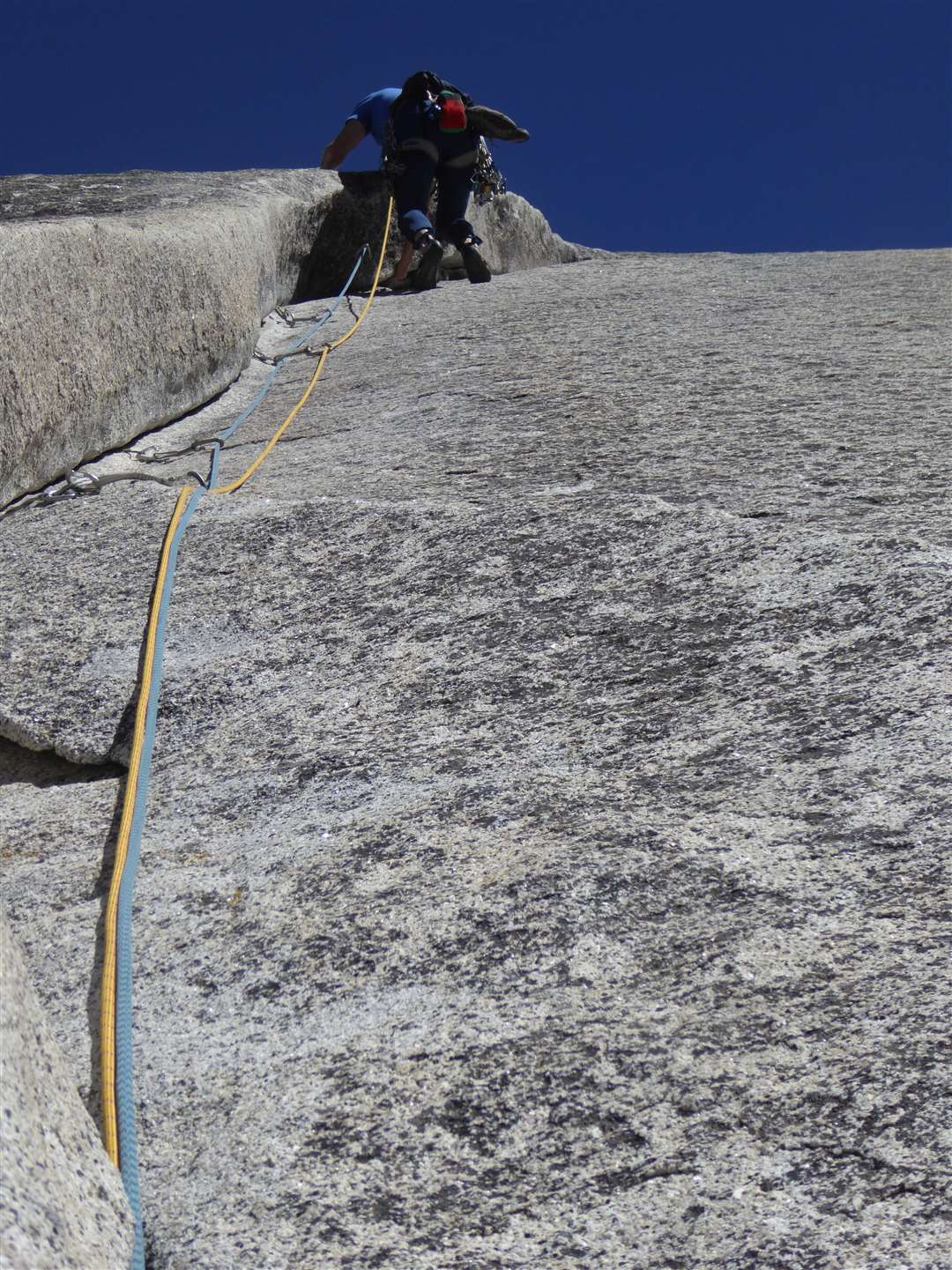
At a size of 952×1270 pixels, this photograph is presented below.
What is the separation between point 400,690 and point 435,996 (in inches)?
23.7

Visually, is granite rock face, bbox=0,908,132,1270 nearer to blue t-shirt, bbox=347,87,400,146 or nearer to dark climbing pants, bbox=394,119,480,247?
dark climbing pants, bbox=394,119,480,247

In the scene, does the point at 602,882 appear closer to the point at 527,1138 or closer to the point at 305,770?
the point at 527,1138

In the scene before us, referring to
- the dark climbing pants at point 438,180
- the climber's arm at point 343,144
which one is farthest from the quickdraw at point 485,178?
the climber's arm at point 343,144

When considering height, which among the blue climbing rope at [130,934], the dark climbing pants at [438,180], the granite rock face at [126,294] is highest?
the dark climbing pants at [438,180]

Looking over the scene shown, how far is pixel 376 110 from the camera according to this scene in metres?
5.86

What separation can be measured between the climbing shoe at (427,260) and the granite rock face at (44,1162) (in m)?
4.57

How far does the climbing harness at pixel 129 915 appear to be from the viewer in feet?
3.63

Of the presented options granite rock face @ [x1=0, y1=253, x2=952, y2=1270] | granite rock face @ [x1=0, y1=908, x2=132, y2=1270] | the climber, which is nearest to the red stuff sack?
the climber

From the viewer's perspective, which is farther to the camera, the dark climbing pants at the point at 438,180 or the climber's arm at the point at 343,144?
the climber's arm at the point at 343,144

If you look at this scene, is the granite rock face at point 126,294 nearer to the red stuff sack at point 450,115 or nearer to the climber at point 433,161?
the climber at point 433,161

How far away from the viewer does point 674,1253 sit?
3.11 ft

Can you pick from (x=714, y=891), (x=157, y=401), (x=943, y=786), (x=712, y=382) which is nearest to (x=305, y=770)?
(x=714, y=891)

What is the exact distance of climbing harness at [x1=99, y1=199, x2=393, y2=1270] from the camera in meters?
1.11

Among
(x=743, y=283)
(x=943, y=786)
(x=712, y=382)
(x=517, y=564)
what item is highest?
(x=743, y=283)
